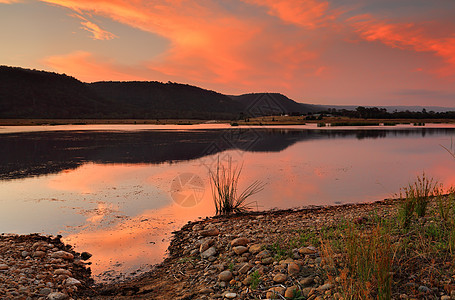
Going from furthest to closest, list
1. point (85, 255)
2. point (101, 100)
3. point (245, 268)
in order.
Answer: point (101, 100) → point (85, 255) → point (245, 268)

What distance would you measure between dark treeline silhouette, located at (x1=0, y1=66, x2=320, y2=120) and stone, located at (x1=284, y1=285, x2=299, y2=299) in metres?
84.2

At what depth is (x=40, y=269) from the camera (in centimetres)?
571

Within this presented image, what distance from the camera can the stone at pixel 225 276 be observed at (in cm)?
517

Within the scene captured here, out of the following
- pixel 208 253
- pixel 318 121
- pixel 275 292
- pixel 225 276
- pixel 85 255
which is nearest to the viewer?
pixel 275 292

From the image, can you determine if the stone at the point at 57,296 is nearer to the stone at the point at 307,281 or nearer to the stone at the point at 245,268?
the stone at the point at 245,268

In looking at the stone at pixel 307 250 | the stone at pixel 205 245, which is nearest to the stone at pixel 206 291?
the stone at pixel 205 245

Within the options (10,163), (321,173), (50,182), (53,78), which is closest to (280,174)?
(321,173)

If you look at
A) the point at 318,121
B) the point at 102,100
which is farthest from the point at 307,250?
the point at 102,100

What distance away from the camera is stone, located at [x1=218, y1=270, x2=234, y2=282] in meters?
5.17

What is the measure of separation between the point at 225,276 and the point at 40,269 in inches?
141

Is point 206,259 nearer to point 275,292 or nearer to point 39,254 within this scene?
point 275,292

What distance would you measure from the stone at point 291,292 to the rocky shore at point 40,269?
11.6ft

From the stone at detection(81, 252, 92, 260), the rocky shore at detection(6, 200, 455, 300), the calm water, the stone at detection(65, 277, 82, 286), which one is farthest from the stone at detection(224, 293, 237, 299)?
the stone at detection(81, 252, 92, 260)

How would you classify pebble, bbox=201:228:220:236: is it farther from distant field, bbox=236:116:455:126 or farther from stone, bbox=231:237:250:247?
distant field, bbox=236:116:455:126
